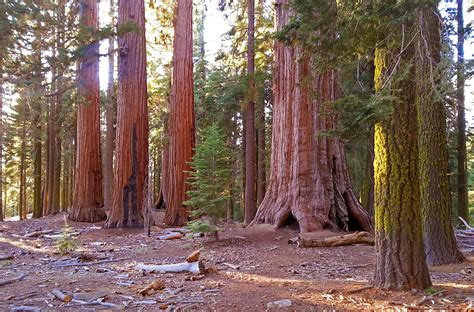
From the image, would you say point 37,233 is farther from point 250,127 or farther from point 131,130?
point 250,127

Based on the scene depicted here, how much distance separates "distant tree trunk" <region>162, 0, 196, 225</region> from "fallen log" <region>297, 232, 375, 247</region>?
574cm

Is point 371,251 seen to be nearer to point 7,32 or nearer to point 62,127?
point 7,32

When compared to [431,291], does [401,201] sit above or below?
above

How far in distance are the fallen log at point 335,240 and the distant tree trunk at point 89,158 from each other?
28.7 feet

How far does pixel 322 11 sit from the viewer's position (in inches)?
207

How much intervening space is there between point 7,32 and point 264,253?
21.0 ft

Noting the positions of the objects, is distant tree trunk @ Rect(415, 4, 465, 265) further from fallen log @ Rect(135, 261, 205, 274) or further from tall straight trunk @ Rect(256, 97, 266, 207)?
tall straight trunk @ Rect(256, 97, 266, 207)

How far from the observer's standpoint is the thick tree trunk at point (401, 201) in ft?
15.9

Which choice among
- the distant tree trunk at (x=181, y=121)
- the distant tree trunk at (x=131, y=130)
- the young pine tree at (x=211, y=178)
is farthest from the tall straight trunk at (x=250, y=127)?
the young pine tree at (x=211, y=178)

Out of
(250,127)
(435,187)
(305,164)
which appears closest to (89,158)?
(250,127)

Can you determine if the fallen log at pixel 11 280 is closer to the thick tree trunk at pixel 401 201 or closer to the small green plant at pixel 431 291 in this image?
the thick tree trunk at pixel 401 201

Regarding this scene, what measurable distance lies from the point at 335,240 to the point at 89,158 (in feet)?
32.2

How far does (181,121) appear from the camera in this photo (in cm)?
1376

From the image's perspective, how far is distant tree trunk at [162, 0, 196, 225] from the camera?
1343cm
